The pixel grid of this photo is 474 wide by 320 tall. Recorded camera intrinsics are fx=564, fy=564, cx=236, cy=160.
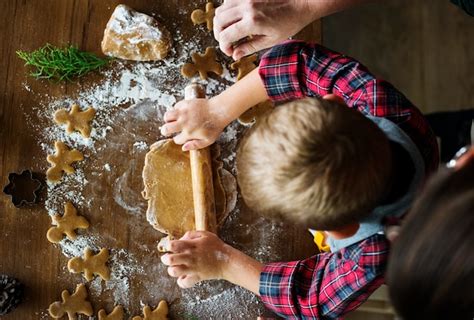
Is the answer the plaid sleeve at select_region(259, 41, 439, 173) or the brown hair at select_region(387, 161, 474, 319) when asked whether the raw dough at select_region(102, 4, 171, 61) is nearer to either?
the plaid sleeve at select_region(259, 41, 439, 173)

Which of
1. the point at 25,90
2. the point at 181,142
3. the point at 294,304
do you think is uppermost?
the point at 25,90

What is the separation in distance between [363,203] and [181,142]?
1.39 ft

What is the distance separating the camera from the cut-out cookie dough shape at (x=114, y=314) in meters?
0.98

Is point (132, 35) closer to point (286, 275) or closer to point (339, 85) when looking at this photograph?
point (339, 85)

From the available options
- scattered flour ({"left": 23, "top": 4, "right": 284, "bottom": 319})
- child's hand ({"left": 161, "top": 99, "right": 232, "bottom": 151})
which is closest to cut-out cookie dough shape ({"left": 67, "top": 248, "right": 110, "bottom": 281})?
scattered flour ({"left": 23, "top": 4, "right": 284, "bottom": 319})

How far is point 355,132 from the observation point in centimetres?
66

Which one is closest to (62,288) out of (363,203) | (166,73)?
(166,73)

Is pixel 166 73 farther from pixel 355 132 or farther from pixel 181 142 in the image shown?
pixel 355 132

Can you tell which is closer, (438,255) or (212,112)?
(438,255)

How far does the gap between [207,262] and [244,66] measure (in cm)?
36

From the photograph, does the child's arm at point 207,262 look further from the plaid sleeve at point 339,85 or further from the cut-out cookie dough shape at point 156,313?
the plaid sleeve at point 339,85

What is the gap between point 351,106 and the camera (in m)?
0.92

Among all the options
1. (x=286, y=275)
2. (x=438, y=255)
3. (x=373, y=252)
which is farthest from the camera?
(x=286, y=275)

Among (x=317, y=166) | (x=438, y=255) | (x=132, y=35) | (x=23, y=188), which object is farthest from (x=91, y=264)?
(x=438, y=255)
